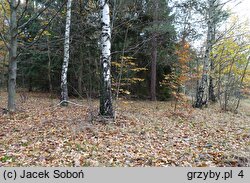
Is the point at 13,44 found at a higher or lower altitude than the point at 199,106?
higher

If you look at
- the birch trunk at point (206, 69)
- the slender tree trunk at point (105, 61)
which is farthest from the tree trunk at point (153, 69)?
the slender tree trunk at point (105, 61)

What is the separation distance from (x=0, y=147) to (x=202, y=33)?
12.9m

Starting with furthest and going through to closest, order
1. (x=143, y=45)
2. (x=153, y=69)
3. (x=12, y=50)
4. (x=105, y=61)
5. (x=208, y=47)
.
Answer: (x=153, y=69) < (x=143, y=45) < (x=208, y=47) < (x=12, y=50) < (x=105, y=61)

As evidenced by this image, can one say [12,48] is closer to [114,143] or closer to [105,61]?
[105,61]

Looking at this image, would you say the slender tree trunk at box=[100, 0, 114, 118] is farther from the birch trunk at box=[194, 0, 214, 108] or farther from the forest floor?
the birch trunk at box=[194, 0, 214, 108]

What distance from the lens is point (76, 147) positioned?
4.54 m

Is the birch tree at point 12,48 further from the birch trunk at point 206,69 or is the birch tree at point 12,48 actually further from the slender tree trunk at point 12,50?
the birch trunk at point 206,69

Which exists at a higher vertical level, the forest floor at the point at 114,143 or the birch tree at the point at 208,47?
the birch tree at the point at 208,47

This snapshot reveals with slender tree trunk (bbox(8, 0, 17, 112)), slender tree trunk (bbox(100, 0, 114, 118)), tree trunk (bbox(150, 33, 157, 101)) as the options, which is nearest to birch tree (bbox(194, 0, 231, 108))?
tree trunk (bbox(150, 33, 157, 101))

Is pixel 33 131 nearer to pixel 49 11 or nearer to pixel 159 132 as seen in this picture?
pixel 159 132

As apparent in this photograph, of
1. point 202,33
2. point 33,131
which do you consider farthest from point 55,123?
point 202,33

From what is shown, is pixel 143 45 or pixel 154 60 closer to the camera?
pixel 143 45

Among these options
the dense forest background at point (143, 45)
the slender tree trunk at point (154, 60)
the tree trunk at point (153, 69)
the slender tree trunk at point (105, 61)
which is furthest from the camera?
the tree trunk at point (153, 69)

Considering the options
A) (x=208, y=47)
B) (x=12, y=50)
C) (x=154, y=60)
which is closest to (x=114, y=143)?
(x=12, y=50)
